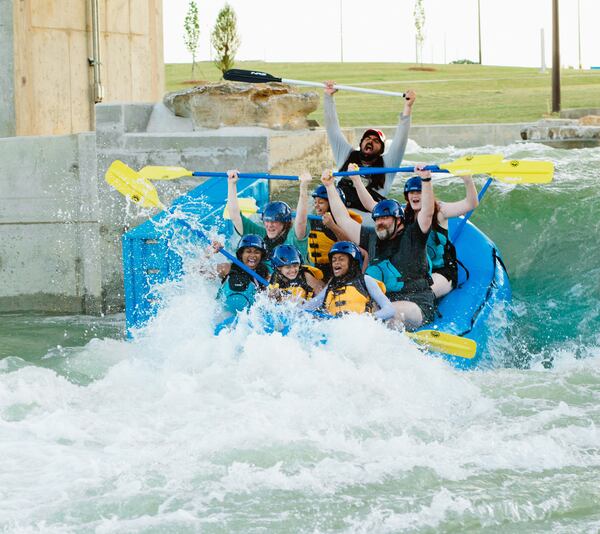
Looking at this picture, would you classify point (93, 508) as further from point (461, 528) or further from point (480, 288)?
point (480, 288)

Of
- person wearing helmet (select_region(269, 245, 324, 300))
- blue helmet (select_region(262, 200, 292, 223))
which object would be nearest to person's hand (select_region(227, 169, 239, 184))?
blue helmet (select_region(262, 200, 292, 223))

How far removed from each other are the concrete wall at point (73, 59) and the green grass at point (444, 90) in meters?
10.8

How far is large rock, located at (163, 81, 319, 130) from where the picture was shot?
9.00m

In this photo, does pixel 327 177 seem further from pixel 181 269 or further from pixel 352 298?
pixel 181 269

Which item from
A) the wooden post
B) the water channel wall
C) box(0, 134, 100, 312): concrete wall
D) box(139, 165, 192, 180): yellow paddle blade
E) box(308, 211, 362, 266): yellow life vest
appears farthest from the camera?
the wooden post

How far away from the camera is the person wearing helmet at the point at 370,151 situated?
7.37 meters

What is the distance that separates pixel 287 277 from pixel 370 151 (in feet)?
4.99

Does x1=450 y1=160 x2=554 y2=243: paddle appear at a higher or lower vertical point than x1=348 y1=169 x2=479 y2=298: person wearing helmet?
higher

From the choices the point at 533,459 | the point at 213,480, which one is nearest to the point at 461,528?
the point at 533,459

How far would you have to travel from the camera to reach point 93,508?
442cm

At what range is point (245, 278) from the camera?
21.3 ft

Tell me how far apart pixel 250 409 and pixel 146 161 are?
390 centimetres

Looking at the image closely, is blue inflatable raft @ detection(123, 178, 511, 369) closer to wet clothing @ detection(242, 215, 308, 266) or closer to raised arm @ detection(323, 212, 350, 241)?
wet clothing @ detection(242, 215, 308, 266)

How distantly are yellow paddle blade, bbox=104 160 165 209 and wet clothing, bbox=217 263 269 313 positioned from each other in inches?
40.9
